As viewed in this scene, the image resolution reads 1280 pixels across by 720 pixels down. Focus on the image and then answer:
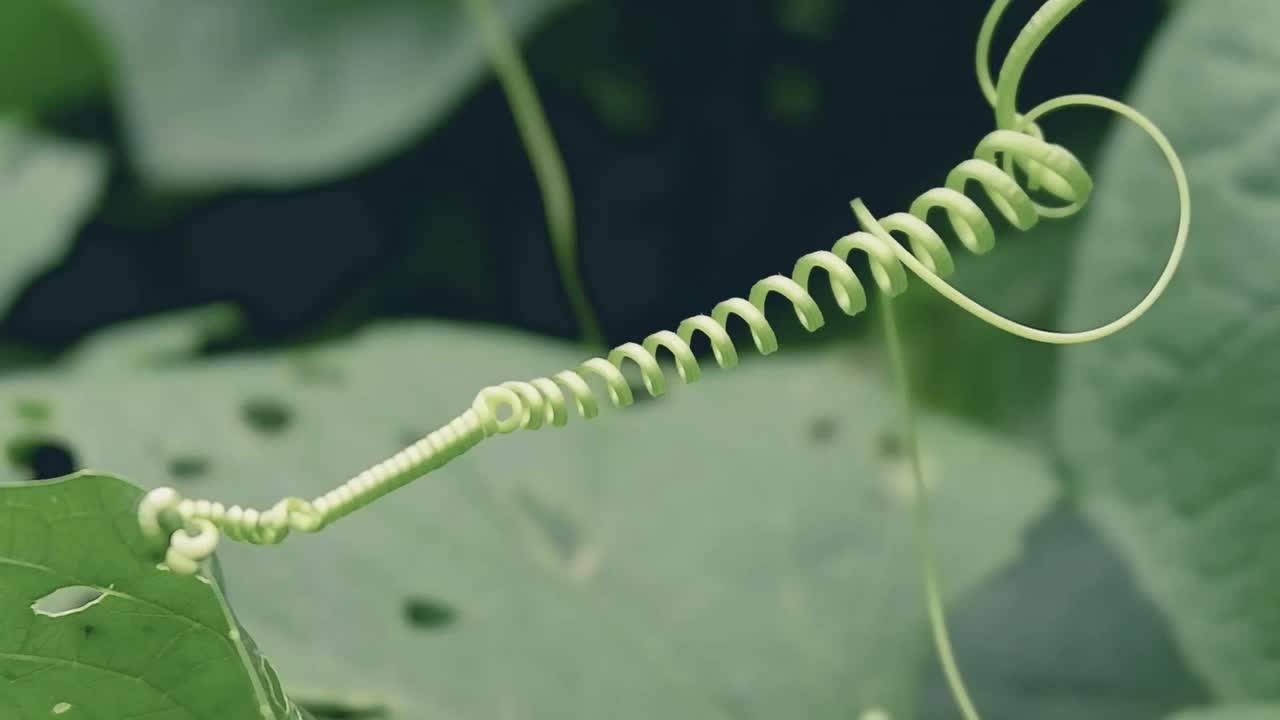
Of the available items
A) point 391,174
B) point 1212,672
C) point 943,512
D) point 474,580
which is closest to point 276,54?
point 391,174

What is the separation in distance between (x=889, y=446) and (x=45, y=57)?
68cm

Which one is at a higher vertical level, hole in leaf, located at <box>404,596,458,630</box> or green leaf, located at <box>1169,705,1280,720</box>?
hole in leaf, located at <box>404,596,458,630</box>

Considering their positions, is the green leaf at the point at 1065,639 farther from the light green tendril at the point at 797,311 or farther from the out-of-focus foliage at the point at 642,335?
the light green tendril at the point at 797,311

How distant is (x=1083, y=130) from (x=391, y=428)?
52cm

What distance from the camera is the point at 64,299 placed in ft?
3.21

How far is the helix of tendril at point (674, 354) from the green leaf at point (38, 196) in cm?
58

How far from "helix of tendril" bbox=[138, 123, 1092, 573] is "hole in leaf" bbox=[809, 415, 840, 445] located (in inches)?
15.5

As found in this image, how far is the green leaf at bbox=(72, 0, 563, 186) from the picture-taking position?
937mm

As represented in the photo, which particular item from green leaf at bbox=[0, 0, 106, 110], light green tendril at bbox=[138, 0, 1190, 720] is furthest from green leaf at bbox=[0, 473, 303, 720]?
green leaf at bbox=[0, 0, 106, 110]

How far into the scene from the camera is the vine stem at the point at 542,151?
92cm

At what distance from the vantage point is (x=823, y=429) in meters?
0.84

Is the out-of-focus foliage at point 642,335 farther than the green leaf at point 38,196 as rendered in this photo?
No

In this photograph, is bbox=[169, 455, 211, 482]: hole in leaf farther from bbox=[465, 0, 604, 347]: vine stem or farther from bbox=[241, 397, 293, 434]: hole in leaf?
bbox=[465, 0, 604, 347]: vine stem

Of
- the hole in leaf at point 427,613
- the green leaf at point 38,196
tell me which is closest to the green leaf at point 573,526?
→ the hole in leaf at point 427,613
